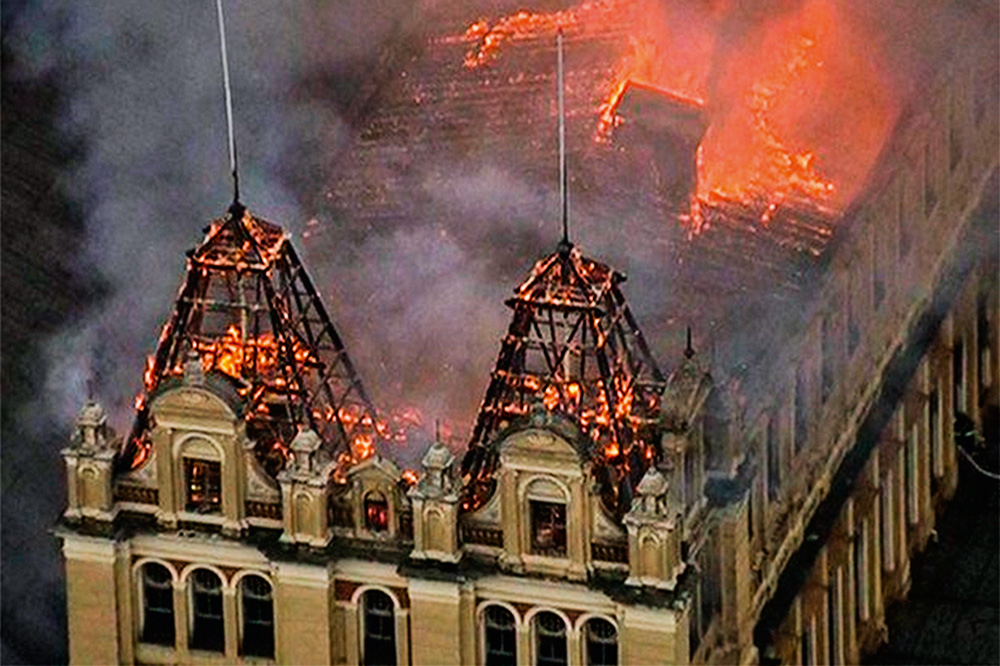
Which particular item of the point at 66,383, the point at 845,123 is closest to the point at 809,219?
the point at 845,123

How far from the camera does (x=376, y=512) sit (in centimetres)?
9025

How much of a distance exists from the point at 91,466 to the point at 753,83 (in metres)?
18.0

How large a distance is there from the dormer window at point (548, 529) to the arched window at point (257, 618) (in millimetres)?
4350

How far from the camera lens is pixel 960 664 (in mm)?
101562

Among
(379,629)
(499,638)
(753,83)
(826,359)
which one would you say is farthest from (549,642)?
(753,83)

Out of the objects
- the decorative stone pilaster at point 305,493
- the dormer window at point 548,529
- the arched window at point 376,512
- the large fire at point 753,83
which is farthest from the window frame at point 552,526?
the large fire at point 753,83

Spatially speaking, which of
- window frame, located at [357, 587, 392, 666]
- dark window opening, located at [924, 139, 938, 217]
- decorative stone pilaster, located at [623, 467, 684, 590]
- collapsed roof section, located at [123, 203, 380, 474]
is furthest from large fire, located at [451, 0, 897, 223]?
decorative stone pilaster, located at [623, 467, 684, 590]

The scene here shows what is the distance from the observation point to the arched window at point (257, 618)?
299 ft

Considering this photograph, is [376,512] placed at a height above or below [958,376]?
below

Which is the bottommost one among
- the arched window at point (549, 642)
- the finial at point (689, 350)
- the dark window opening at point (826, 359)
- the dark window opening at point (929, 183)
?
the arched window at point (549, 642)

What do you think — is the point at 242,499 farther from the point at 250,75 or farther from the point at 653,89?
the point at 250,75

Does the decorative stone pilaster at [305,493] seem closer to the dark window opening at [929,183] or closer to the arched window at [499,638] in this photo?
the arched window at [499,638]

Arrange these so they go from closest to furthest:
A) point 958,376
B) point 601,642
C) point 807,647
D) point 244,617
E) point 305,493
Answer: point 601,642 < point 305,493 < point 244,617 < point 807,647 < point 958,376

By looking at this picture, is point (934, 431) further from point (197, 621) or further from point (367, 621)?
point (197, 621)
